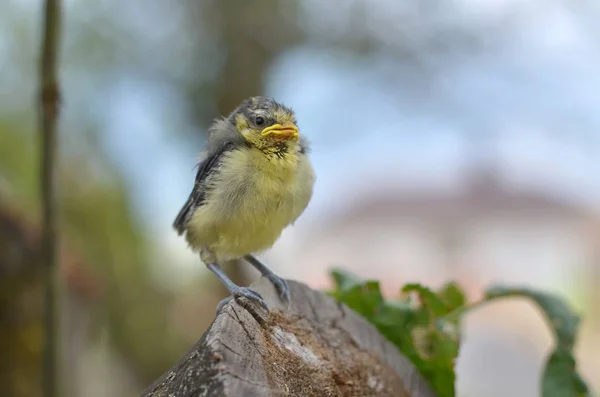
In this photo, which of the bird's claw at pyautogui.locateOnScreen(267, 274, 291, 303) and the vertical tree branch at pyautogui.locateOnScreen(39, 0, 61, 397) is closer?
the bird's claw at pyautogui.locateOnScreen(267, 274, 291, 303)

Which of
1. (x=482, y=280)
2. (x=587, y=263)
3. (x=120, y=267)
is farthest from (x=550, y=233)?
(x=120, y=267)

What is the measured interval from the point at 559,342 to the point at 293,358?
1.88ft

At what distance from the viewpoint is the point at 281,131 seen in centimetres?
99

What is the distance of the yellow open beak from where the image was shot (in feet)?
3.26

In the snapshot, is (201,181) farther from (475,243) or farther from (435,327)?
(475,243)

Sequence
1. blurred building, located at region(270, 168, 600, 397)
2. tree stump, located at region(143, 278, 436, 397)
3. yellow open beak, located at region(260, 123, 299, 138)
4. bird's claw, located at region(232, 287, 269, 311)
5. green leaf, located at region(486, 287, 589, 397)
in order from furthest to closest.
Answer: blurred building, located at region(270, 168, 600, 397)
green leaf, located at region(486, 287, 589, 397)
yellow open beak, located at region(260, 123, 299, 138)
bird's claw, located at region(232, 287, 269, 311)
tree stump, located at region(143, 278, 436, 397)

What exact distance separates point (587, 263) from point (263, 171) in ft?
14.6

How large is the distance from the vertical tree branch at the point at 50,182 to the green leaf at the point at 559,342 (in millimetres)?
821

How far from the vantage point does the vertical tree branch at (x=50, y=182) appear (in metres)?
1.04

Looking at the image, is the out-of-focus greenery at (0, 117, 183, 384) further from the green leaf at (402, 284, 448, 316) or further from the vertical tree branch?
the green leaf at (402, 284, 448, 316)

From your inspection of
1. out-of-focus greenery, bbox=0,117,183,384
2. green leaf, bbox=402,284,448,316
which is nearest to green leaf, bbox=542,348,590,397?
green leaf, bbox=402,284,448,316

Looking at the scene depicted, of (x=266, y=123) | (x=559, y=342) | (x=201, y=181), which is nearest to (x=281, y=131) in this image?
(x=266, y=123)

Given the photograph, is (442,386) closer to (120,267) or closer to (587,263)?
(120,267)

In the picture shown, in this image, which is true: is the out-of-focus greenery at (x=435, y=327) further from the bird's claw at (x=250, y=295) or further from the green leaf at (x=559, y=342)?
the bird's claw at (x=250, y=295)
